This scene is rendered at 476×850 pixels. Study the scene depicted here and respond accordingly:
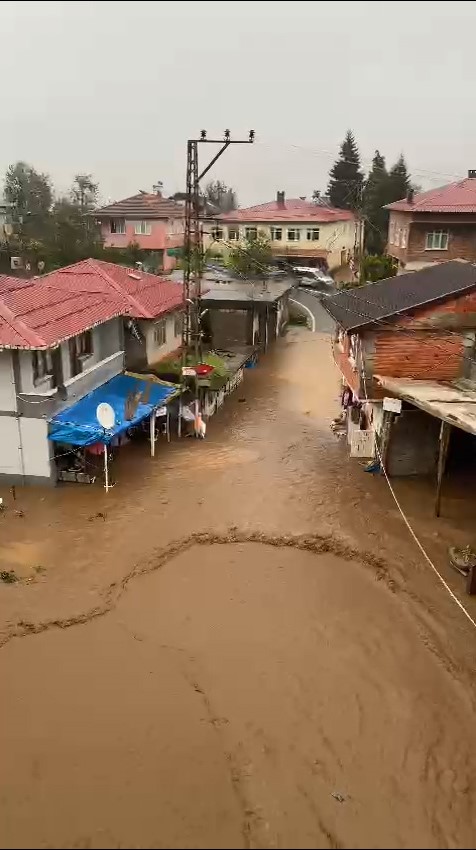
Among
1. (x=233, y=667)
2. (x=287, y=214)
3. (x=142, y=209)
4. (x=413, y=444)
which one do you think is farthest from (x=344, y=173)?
(x=233, y=667)

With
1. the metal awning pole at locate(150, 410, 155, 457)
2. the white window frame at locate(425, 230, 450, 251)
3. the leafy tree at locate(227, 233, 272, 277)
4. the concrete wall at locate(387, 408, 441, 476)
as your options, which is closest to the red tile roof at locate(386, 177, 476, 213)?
the white window frame at locate(425, 230, 450, 251)

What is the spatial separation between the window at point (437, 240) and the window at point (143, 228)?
1947 cm

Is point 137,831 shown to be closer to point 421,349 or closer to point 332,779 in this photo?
point 332,779

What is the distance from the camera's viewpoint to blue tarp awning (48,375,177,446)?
1670 cm

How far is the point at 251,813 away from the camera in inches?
325

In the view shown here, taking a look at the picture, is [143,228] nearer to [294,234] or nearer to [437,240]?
[294,234]

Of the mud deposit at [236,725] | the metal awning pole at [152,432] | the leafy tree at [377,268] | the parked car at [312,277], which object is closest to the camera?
the mud deposit at [236,725]

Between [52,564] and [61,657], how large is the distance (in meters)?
3.21

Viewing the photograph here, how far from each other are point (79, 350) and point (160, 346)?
592cm

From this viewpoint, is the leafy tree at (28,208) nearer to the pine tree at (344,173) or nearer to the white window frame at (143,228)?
the white window frame at (143,228)

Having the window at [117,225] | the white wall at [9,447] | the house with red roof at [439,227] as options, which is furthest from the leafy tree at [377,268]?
the white wall at [9,447]

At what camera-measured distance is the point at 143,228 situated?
44.6 metres

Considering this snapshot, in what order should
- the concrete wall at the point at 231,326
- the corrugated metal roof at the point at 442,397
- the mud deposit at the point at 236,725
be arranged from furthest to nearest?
the concrete wall at the point at 231,326 → the corrugated metal roof at the point at 442,397 → the mud deposit at the point at 236,725

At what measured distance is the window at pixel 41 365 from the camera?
54.6 ft
